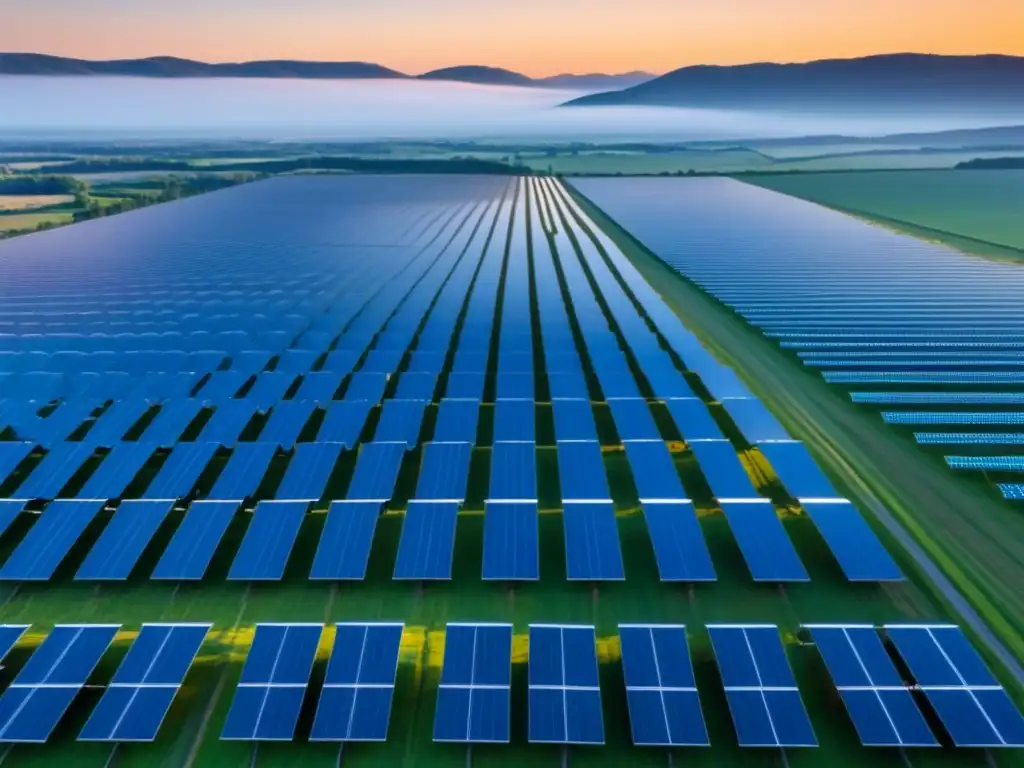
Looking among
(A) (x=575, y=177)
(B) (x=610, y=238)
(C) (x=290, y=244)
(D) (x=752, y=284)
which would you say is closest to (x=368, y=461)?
(D) (x=752, y=284)

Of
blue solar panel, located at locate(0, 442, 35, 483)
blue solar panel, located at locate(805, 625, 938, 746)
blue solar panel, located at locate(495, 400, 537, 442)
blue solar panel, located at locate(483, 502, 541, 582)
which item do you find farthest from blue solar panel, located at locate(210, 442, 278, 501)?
blue solar panel, located at locate(805, 625, 938, 746)

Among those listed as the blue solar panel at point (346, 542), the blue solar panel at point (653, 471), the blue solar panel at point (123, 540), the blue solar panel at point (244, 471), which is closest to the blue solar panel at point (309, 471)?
the blue solar panel at point (244, 471)

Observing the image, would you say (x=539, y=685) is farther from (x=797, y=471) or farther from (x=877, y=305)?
(x=877, y=305)

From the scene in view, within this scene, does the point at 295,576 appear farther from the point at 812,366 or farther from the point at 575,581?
the point at 812,366

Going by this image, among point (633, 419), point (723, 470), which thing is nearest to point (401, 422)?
point (633, 419)

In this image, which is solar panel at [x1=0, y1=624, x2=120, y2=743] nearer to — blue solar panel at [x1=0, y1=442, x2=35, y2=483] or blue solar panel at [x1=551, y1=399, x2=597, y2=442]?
blue solar panel at [x1=0, y1=442, x2=35, y2=483]
